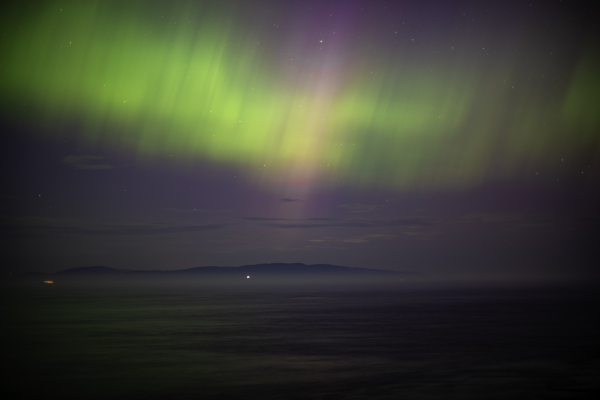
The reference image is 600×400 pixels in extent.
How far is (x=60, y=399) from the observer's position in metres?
17.9

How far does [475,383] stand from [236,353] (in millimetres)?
12601

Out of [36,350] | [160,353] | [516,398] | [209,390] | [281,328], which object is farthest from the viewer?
[281,328]

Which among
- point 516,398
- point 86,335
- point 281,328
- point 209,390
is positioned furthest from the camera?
point 281,328

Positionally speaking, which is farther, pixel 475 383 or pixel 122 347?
pixel 122 347

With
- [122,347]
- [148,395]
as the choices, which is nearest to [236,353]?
[122,347]

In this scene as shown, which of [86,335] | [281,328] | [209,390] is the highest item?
[209,390]

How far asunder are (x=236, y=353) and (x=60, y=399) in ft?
35.3

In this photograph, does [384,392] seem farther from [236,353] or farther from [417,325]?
[417,325]

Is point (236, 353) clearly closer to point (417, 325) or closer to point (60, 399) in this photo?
point (60, 399)

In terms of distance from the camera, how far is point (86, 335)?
35.9 metres

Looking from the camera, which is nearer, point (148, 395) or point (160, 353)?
point (148, 395)

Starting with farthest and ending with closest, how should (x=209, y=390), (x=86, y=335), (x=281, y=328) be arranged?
(x=281, y=328)
(x=86, y=335)
(x=209, y=390)

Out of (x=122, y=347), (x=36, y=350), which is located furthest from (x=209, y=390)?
(x=36, y=350)

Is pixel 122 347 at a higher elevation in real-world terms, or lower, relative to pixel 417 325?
lower
